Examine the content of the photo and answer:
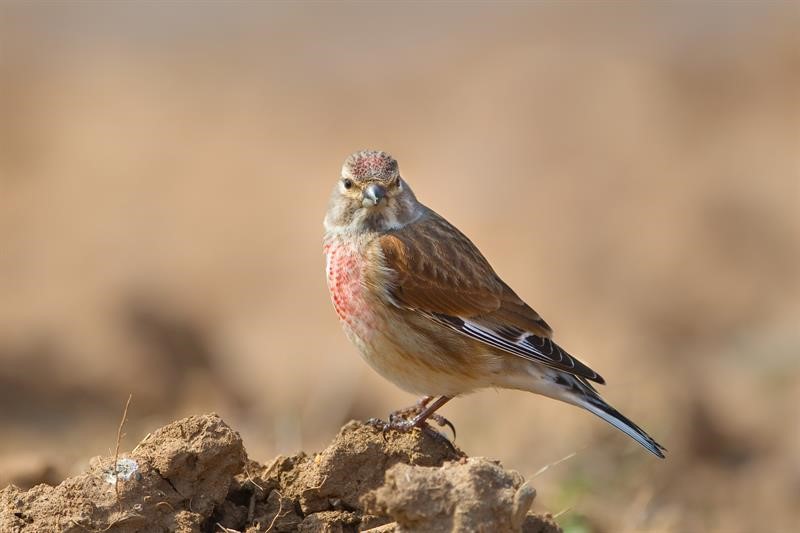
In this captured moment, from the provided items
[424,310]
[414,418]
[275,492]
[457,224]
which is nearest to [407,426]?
[414,418]

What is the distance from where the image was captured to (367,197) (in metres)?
5.80

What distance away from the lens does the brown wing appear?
5.68 metres

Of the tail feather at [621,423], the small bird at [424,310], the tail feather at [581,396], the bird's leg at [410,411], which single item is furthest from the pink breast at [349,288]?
the tail feather at [621,423]

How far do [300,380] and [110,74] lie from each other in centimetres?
941

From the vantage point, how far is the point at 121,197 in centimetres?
1416

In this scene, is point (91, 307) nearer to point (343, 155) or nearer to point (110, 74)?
point (343, 155)

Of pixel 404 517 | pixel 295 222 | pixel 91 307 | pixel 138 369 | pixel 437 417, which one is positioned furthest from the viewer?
pixel 295 222

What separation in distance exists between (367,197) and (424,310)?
1.69 feet

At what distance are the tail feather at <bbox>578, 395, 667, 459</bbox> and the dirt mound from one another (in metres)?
0.85

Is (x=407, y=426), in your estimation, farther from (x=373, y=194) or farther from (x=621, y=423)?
(x=373, y=194)

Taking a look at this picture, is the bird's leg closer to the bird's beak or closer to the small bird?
the small bird

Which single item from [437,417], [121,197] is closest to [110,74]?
[121,197]

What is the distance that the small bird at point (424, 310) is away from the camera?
5578 mm

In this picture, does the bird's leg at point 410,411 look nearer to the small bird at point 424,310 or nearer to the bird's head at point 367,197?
the small bird at point 424,310
